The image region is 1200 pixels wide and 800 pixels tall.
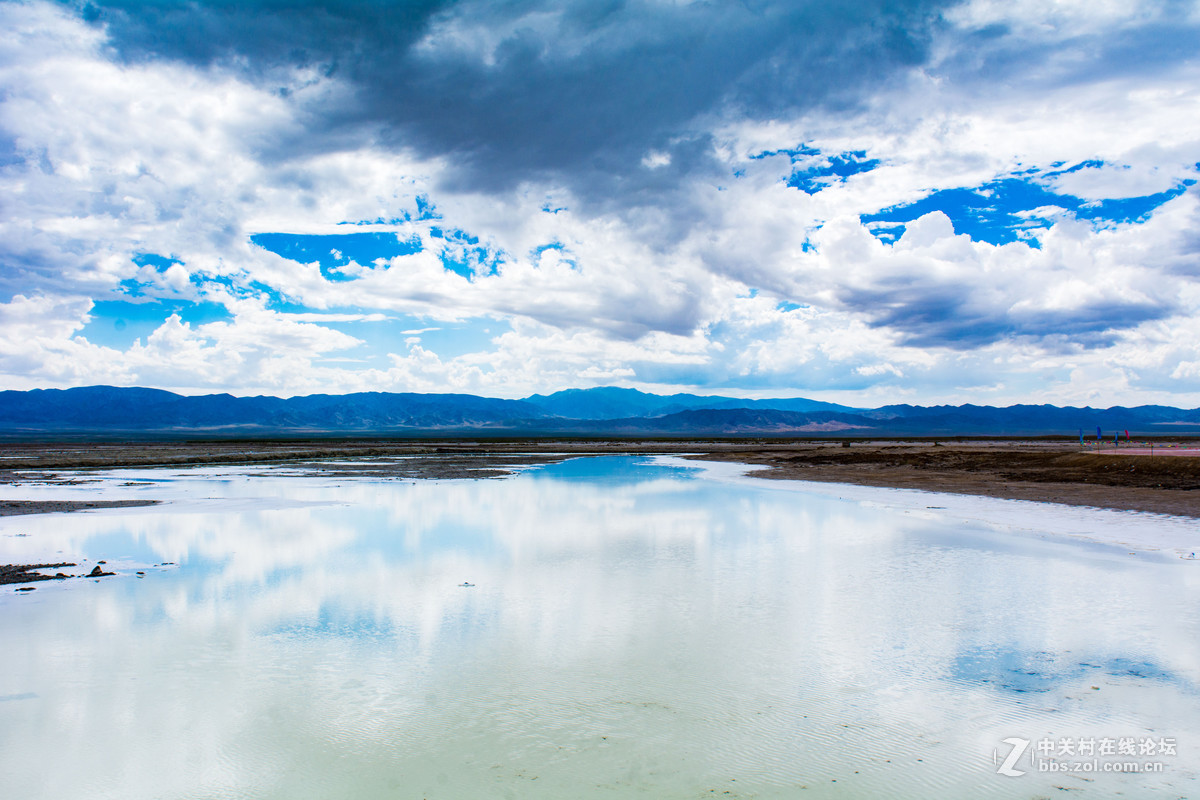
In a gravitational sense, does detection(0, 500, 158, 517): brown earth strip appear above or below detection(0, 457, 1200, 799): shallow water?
below

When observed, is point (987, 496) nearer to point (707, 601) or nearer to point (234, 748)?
point (707, 601)

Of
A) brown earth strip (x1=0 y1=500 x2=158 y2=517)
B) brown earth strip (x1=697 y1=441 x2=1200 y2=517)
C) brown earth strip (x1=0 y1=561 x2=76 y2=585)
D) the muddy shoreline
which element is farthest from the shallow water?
brown earth strip (x1=697 y1=441 x2=1200 y2=517)

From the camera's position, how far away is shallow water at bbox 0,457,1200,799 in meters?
6.39

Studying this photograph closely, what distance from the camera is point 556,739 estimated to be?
274 inches

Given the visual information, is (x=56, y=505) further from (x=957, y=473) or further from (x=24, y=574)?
(x=957, y=473)

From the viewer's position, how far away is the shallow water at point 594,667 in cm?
639

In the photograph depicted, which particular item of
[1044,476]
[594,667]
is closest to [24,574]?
[594,667]

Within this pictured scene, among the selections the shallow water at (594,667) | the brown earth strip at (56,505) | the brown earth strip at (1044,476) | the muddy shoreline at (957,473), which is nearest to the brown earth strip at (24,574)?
the shallow water at (594,667)

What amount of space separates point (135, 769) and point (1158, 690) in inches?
441

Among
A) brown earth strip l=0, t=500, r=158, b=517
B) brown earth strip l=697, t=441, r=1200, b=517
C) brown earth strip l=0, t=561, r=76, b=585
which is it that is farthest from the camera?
brown earth strip l=697, t=441, r=1200, b=517

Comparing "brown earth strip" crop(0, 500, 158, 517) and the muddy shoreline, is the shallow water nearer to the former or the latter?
"brown earth strip" crop(0, 500, 158, 517)

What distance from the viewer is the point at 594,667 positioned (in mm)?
8961

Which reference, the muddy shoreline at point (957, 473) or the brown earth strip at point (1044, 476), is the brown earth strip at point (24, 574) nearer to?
the muddy shoreline at point (957, 473)

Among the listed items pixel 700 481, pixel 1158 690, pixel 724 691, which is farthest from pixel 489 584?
pixel 700 481
